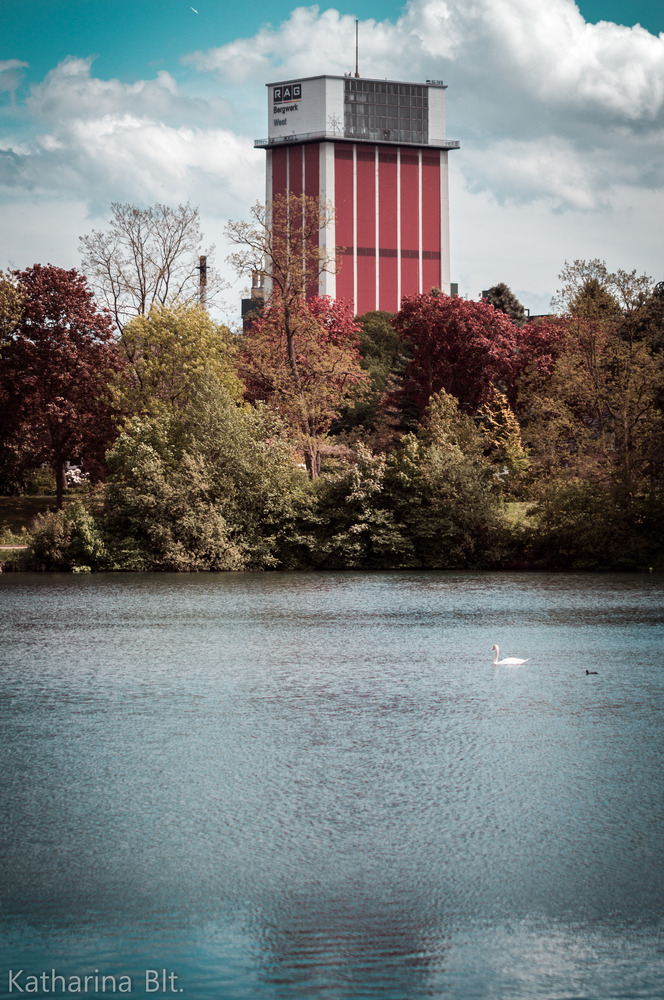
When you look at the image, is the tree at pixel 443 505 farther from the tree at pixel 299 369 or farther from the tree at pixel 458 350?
the tree at pixel 458 350

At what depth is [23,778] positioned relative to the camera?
959cm

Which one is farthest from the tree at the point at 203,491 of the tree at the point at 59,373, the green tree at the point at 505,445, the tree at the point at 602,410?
the tree at the point at 602,410

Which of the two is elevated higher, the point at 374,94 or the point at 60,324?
the point at 374,94

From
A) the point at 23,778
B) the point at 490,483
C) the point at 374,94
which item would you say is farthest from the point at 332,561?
the point at 374,94

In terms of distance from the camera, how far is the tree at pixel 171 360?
144ft

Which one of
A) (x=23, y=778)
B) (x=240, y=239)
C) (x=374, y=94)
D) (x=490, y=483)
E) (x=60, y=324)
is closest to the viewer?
(x=23, y=778)

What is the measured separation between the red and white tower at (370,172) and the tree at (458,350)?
158 feet

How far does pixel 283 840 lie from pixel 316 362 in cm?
3911

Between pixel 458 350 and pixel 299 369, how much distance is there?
33.2 feet

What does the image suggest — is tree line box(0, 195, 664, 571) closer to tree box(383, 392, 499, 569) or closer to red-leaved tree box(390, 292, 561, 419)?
tree box(383, 392, 499, 569)

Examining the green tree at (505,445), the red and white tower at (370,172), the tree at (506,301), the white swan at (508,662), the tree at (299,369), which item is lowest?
the white swan at (508,662)

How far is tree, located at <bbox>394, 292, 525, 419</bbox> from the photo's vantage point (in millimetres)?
52000

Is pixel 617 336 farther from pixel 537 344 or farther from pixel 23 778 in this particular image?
pixel 23 778

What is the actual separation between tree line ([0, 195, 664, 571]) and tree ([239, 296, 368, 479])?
98mm
